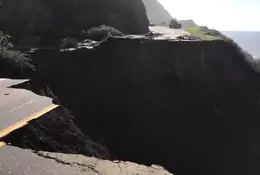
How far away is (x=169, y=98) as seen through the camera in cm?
1823

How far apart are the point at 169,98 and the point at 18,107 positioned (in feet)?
43.8

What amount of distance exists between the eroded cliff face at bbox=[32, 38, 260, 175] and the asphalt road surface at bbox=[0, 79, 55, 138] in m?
7.53

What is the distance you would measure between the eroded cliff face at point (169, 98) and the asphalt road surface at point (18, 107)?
7535 mm

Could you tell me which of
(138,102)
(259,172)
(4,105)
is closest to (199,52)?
(138,102)

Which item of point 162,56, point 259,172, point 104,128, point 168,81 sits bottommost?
point 259,172

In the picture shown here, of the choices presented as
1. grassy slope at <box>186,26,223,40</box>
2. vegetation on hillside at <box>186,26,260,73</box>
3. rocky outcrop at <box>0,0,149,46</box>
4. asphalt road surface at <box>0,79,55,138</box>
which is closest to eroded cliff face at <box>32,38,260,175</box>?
vegetation on hillside at <box>186,26,260,73</box>

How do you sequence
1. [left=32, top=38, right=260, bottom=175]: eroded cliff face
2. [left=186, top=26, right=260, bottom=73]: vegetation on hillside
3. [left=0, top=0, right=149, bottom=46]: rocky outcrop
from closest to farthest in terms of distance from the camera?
[left=32, top=38, right=260, bottom=175]: eroded cliff face → [left=186, top=26, right=260, bottom=73]: vegetation on hillside → [left=0, top=0, right=149, bottom=46]: rocky outcrop

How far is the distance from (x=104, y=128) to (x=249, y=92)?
1023cm

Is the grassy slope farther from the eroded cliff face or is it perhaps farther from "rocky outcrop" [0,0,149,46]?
"rocky outcrop" [0,0,149,46]

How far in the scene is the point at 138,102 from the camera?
1766 centimetres

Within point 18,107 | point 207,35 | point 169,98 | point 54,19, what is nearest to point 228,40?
point 207,35

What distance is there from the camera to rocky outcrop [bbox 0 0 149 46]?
103 ft

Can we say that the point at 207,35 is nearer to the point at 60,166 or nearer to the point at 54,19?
the point at 54,19

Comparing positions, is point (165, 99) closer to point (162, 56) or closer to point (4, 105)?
point (162, 56)
